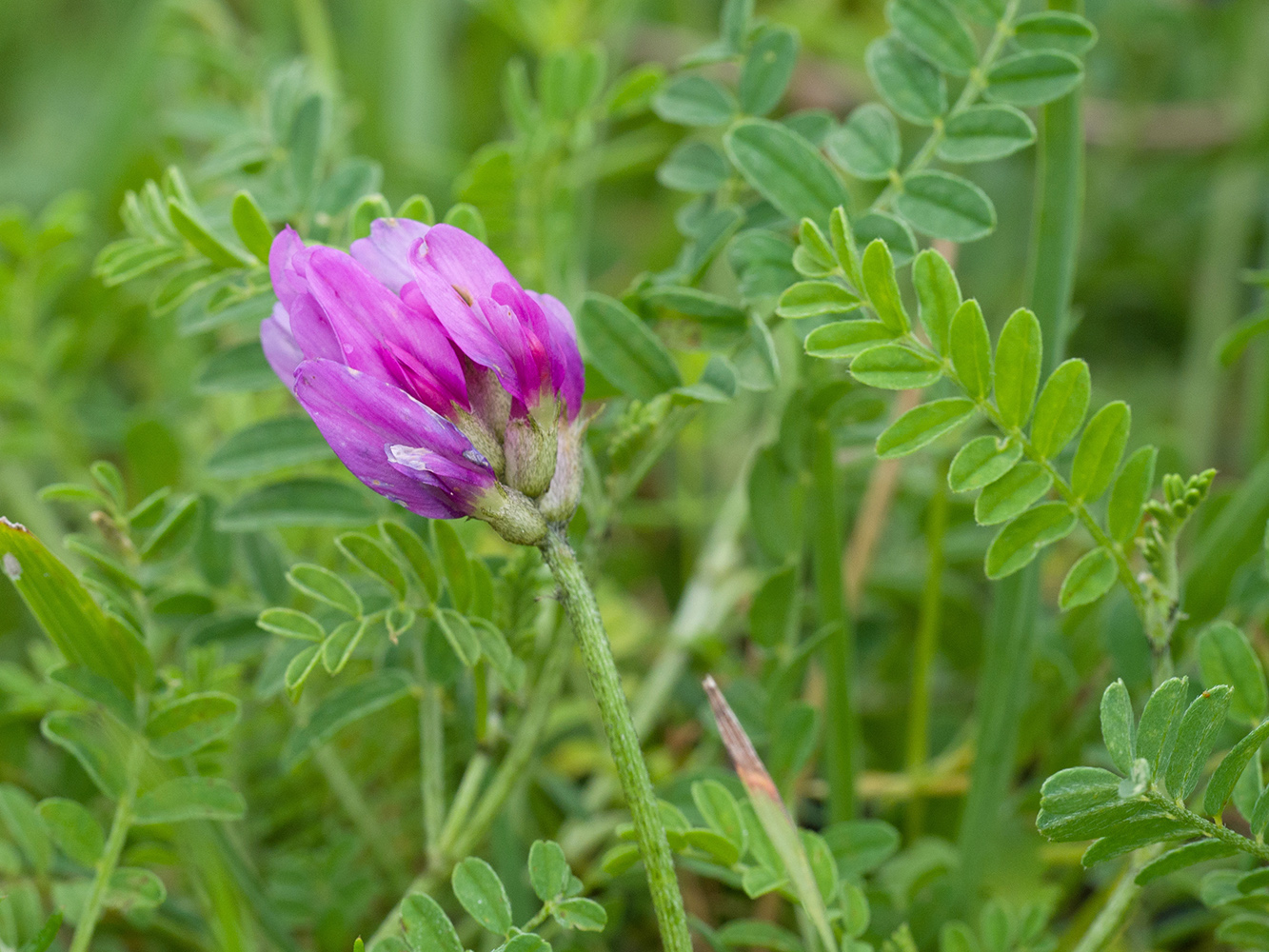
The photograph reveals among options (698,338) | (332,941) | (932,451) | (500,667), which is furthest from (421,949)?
(932,451)

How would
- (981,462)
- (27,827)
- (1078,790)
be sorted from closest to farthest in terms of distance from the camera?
(1078,790) → (981,462) → (27,827)

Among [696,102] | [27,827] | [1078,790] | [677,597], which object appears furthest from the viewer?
[677,597]

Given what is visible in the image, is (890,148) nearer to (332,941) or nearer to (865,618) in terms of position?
(865,618)

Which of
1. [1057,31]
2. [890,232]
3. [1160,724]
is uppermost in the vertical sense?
[1057,31]

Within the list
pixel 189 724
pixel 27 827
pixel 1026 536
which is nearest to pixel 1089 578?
pixel 1026 536

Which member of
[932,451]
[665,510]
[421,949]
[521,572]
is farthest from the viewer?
[665,510]

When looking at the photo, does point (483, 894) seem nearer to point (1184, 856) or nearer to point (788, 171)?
point (1184, 856)

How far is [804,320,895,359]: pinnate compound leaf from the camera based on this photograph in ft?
2.13

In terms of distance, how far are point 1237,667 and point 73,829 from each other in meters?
0.66

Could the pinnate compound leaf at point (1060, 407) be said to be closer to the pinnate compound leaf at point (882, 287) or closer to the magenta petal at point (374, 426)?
the pinnate compound leaf at point (882, 287)

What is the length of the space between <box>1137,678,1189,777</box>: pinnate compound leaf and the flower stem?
0.23 metres

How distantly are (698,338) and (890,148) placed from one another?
0.17 m

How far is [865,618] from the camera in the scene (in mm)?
1068

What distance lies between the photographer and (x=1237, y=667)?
0.70 metres
